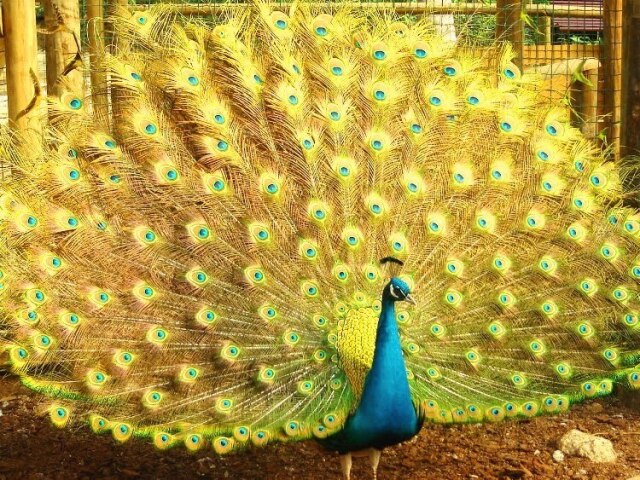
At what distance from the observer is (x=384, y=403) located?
3.35 m

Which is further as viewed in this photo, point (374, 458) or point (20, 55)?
point (20, 55)

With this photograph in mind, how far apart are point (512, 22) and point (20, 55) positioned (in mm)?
2777

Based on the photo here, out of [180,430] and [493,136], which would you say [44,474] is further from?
[493,136]

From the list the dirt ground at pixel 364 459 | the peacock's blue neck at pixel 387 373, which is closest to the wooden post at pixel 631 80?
the dirt ground at pixel 364 459

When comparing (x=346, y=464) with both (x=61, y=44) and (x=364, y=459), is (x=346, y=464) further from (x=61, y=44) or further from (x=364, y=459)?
(x=61, y=44)

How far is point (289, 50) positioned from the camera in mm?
3857

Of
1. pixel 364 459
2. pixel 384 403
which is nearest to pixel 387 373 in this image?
pixel 384 403

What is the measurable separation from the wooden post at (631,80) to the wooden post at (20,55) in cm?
302

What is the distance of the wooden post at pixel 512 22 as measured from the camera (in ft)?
17.4

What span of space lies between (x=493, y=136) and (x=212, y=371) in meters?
1.53

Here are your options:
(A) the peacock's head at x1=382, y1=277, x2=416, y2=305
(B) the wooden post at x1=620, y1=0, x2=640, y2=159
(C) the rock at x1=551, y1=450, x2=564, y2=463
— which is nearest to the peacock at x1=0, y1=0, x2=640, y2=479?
(A) the peacock's head at x1=382, y1=277, x2=416, y2=305

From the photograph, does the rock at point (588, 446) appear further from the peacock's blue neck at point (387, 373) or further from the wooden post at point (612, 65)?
the wooden post at point (612, 65)

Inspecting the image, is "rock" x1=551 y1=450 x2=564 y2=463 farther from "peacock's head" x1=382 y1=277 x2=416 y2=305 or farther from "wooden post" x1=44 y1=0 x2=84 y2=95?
"wooden post" x1=44 y1=0 x2=84 y2=95

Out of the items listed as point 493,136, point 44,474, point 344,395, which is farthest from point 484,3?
point 44,474
